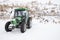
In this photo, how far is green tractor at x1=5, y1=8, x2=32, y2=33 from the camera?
1937mm

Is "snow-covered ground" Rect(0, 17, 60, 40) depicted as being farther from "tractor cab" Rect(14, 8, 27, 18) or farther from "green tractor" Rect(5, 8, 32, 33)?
"tractor cab" Rect(14, 8, 27, 18)

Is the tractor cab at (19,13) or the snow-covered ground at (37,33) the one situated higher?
the tractor cab at (19,13)

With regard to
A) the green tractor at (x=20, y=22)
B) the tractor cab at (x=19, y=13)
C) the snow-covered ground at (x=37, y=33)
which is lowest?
the snow-covered ground at (x=37, y=33)

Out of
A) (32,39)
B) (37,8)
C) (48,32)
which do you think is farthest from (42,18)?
(32,39)

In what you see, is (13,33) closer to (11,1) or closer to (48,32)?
(48,32)

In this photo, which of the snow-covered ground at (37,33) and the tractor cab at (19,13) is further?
the tractor cab at (19,13)

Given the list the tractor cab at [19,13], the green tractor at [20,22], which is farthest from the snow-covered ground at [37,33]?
the tractor cab at [19,13]

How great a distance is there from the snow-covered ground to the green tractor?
0.06m

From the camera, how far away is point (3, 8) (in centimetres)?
261

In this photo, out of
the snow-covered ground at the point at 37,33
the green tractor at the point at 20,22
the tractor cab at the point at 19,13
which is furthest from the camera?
the tractor cab at the point at 19,13

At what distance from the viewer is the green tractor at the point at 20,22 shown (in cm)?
194

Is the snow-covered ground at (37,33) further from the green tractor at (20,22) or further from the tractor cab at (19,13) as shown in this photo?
the tractor cab at (19,13)

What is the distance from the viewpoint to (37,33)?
1915mm

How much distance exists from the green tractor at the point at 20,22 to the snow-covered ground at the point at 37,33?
0.19ft
